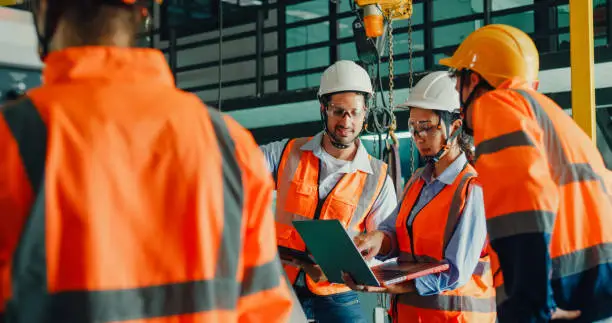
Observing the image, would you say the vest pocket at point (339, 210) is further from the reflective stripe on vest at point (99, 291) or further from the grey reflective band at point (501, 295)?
the reflective stripe on vest at point (99, 291)

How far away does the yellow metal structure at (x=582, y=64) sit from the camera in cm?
371

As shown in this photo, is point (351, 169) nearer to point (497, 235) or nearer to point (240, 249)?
point (497, 235)

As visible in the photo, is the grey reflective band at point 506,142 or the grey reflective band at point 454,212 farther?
the grey reflective band at point 454,212

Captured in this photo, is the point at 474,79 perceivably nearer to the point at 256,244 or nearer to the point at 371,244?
the point at 371,244

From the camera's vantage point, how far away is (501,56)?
2.57 metres

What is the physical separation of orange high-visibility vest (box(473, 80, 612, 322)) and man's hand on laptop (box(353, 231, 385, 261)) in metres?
1.27

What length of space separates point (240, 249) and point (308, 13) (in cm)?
1308

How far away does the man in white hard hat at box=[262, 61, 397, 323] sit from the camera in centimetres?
385

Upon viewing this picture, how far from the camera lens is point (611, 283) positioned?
7.41ft

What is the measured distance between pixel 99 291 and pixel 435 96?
2.60m

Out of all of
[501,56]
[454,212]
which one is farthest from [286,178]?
[501,56]

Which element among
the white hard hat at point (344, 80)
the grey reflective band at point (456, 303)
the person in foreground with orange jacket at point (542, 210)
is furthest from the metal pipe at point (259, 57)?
the person in foreground with orange jacket at point (542, 210)

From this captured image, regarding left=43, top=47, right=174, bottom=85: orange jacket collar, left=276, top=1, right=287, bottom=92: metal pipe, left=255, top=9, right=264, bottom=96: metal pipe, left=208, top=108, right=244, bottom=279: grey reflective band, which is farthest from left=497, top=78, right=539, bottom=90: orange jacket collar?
left=276, top=1, right=287, bottom=92: metal pipe

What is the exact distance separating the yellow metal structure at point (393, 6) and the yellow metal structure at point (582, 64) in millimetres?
1494
